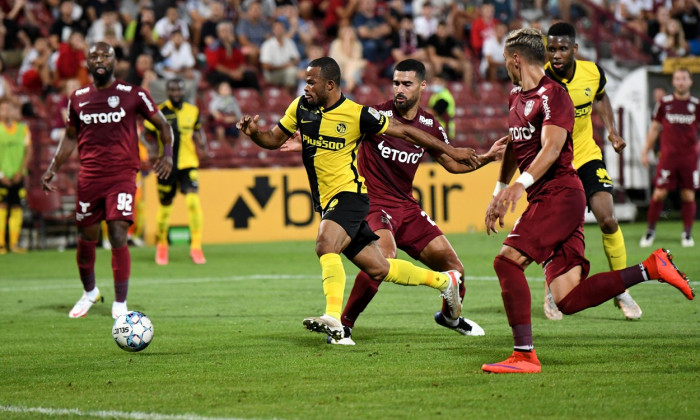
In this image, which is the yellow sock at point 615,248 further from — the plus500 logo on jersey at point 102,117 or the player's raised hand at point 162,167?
the plus500 logo on jersey at point 102,117

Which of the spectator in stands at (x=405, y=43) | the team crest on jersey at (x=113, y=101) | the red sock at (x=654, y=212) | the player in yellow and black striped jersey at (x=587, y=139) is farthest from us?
the spectator in stands at (x=405, y=43)

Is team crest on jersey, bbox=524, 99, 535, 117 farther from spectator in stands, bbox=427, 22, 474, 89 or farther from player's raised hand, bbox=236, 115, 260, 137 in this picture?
spectator in stands, bbox=427, 22, 474, 89

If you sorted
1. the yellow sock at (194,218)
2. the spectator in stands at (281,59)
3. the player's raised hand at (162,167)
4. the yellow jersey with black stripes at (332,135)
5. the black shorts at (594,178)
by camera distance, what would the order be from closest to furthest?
the yellow jersey with black stripes at (332,135) < the black shorts at (594,178) < the player's raised hand at (162,167) < the yellow sock at (194,218) < the spectator in stands at (281,59)

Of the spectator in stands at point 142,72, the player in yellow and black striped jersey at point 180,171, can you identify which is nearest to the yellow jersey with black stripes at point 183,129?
the player in yellow and black striped jersey at point 180,171

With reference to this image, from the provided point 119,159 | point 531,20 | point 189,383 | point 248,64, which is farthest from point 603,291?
point 531,20

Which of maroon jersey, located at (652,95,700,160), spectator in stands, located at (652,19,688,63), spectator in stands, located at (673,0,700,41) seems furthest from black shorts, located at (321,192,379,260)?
spectator in stands, located at (673,0,700,41)

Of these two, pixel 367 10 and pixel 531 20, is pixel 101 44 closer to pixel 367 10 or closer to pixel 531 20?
pixel 367 10

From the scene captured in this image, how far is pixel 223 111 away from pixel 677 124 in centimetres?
844

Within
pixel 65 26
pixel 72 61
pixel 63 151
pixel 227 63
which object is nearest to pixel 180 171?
pixel 63 151

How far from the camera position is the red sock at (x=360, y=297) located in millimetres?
8109

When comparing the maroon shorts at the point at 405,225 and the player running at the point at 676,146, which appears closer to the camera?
the maroon shorts at the point at 405,225

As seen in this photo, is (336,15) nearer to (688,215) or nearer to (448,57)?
(448,57)

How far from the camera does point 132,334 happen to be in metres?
7.47

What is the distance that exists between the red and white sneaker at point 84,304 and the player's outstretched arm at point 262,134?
3236 mm
